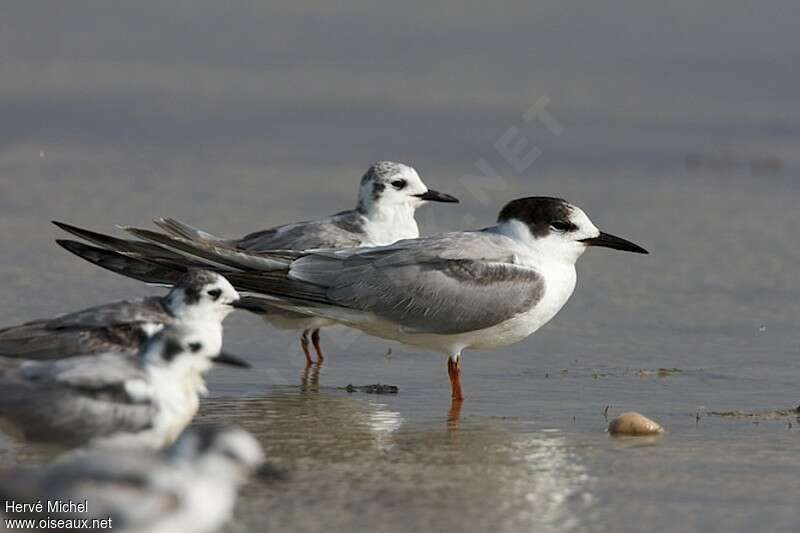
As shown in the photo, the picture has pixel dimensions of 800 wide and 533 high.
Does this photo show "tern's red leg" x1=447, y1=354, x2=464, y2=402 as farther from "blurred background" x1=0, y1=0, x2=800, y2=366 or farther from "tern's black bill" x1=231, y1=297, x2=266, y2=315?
"blurred background" x1=0, y1=0, x2=800, y2=366

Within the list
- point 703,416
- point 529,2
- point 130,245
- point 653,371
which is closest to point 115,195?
point 130,245

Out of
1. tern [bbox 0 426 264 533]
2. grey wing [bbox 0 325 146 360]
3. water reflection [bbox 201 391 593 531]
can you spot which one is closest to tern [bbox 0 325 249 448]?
water reflection [bbox 201 391 593 531]

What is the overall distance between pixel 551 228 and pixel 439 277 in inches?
23.8

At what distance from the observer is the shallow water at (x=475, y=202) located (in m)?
5.95

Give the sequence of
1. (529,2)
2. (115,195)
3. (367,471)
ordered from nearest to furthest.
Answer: (367,471), (115,195), (529,2)

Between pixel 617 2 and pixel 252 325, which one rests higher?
pixel 617 2

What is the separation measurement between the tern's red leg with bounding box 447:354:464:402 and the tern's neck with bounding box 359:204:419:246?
66.3 inches

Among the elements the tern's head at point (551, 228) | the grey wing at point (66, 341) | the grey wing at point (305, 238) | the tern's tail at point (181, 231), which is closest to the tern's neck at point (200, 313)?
the grey wing at point (66, 341)

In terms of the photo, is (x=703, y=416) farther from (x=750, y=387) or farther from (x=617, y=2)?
(x=617, y=2)

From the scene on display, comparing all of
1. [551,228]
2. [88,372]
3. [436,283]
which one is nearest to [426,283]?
[436,283]

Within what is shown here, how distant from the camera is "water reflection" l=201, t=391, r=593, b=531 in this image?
5316 millimetres

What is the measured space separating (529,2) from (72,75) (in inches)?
190

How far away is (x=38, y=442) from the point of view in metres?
5.62

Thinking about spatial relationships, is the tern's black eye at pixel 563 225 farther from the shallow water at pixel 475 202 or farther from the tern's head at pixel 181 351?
the tern's head at pixel 181 351
